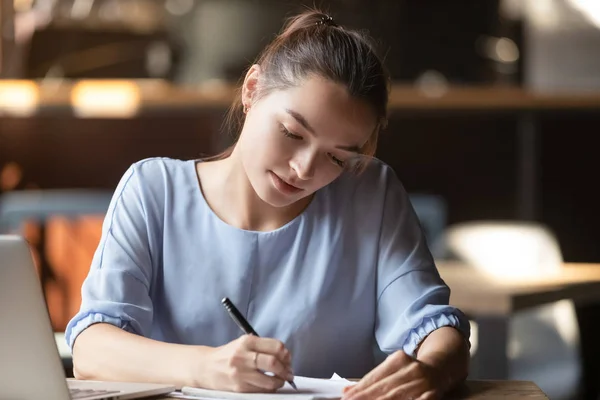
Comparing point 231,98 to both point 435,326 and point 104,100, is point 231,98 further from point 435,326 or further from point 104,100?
point 435,326

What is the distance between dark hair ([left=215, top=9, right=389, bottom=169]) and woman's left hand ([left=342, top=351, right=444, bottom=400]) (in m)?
0.37

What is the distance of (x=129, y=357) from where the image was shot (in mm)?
1435

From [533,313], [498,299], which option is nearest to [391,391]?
[498,299]

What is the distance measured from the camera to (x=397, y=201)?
5.65ft

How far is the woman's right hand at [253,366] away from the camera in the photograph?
1.28 meters

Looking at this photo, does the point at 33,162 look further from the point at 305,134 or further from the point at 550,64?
the point at 305,134

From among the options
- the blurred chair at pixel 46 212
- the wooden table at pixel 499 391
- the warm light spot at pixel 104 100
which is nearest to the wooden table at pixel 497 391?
the wooden table at pixel 499 391

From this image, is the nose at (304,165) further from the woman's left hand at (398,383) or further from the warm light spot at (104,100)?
the warm light spot at (104,100)

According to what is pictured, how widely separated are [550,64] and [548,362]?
240 centimetres

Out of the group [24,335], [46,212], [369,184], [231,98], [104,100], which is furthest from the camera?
[104,100]

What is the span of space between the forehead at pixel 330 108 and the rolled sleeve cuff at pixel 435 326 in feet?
0.93

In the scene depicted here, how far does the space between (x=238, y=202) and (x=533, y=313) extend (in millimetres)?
1799

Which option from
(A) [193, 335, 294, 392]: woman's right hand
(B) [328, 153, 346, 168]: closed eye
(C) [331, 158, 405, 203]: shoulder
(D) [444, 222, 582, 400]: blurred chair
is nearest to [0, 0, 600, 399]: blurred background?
(D) [444, 222, 582, 400]: blurred chair

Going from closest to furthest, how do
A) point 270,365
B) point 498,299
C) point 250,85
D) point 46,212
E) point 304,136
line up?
point 270,365 < point 304,136 < point 250,85 < point 498,299 < point 46,212
